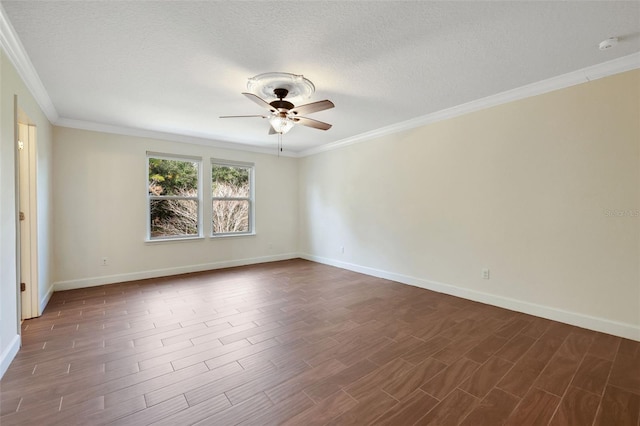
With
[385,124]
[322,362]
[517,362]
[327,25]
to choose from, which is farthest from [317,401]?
[385,124]

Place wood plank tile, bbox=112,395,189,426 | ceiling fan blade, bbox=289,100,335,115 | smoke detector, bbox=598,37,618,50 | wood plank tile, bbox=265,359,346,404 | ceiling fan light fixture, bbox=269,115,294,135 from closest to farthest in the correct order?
1. wood plank tile, bbox=112,395,189,426
2. wood plank tile, bbox=265,359,346,404
3. smoke detector, bbox=598,37,618,50
4. ceiling fan blade, bbox=289,100,335,115
5. ceiling fan light fixture, bbox=269,115,294,135

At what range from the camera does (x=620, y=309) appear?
2.60 m

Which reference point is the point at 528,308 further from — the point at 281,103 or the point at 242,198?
the point at 242,198

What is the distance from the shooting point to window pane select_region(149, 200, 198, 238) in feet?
16.1

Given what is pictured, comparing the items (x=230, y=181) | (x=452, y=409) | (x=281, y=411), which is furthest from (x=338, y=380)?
(x=230, y=181)

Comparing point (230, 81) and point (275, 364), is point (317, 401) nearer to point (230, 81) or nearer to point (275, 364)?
point (275, 364)

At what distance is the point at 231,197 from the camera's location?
5723 millimetres

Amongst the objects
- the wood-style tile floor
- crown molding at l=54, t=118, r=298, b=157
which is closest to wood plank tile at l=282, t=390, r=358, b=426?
the wood-style tile floor

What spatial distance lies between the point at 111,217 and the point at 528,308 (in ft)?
19.3

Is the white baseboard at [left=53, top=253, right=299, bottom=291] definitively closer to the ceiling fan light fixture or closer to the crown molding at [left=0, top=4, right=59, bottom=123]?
the crown molding at [left=0, top=4, right=59, bottom=123]

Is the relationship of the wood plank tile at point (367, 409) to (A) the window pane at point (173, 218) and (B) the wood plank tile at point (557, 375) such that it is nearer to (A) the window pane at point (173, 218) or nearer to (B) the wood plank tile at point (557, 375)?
(B) the wood plank tile at point (557, 375)

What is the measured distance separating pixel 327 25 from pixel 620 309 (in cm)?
358

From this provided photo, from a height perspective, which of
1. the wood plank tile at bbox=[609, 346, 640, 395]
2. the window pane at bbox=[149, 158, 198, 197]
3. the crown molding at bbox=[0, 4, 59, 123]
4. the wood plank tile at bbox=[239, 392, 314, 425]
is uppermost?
the crown molding at bbox=[0, 4, 59, 123]

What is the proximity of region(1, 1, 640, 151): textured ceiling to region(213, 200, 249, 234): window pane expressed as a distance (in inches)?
97.4
